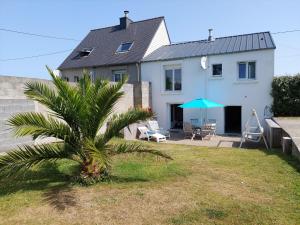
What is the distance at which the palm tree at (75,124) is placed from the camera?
226 inches

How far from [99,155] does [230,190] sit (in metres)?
2.92

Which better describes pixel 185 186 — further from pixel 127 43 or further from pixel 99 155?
pixel 127 43

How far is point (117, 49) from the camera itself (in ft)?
76.1

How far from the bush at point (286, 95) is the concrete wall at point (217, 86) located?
435 mm

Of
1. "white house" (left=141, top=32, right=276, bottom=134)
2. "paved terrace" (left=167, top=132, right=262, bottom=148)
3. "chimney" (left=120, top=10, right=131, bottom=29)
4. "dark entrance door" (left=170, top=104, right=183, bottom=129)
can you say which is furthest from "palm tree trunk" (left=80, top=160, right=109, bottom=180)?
"chimney" (left=120, top=10, right=131, bottom=29)

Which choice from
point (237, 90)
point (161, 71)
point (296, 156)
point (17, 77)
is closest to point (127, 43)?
point (161, 71)

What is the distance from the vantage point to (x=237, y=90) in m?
17.5

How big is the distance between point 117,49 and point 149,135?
417 inches

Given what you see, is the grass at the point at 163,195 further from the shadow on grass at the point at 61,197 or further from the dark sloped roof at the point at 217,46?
the dark sloped roof at the point at 217,46

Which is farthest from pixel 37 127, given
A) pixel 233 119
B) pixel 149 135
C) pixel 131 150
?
pixel 233 119

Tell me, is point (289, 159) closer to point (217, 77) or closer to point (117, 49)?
point (217, 77)

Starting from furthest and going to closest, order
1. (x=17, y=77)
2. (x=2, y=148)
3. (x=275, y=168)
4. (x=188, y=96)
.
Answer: (x=188, y=96) → (x=17, y=77) → (x=2, y=148) → (x=275, y=168)

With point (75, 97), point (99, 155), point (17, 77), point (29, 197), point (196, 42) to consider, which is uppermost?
point (196, 42)

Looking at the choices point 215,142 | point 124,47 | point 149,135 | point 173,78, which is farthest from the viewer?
point 124,47
